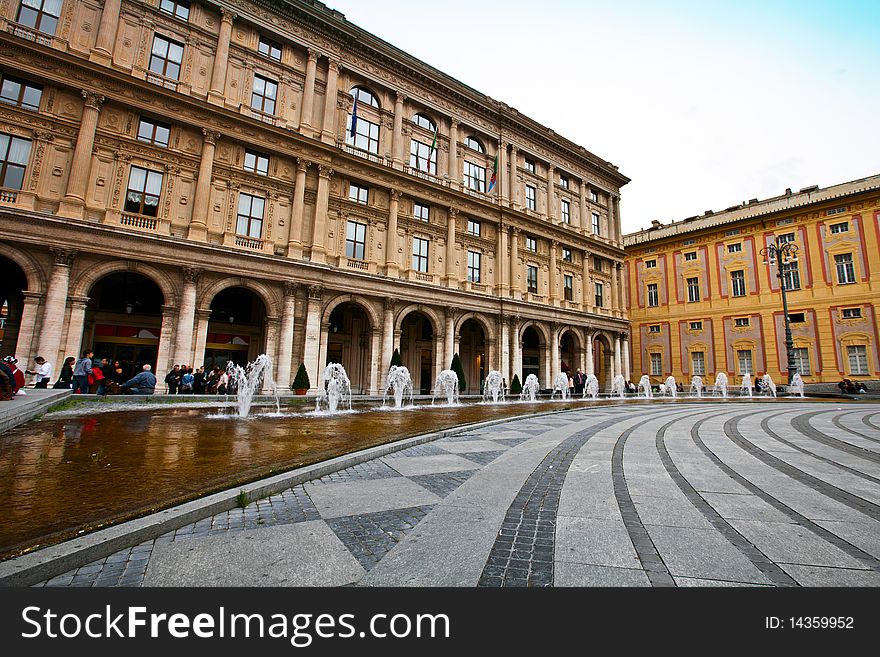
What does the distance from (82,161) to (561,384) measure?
2703cm

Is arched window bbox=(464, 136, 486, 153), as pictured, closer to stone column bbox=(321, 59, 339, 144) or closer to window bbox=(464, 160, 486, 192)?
window bbox=(464, 160, 486, 192)

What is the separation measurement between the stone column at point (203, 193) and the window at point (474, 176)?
1660cm

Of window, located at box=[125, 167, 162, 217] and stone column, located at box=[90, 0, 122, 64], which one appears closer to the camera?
stone column, located at box=[90, 0, 122, 64]

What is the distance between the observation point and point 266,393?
18.8m

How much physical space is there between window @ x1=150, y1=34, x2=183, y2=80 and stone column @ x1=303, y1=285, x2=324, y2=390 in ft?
42.2

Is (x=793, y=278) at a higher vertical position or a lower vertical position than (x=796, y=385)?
higher

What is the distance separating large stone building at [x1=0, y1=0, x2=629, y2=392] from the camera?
16.8 meters

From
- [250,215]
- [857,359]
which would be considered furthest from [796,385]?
[250,215]

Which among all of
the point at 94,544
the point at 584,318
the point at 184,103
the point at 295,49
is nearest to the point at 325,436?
the point at 94,544

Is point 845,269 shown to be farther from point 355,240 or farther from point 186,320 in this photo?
point 186,320

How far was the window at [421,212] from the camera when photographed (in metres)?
26.5

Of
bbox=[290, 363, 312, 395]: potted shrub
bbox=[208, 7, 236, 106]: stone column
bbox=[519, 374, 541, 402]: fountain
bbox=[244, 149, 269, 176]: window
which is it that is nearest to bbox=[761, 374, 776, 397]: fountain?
bbox=[519, 374, 541, 402]: fountain

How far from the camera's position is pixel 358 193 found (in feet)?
80.1
